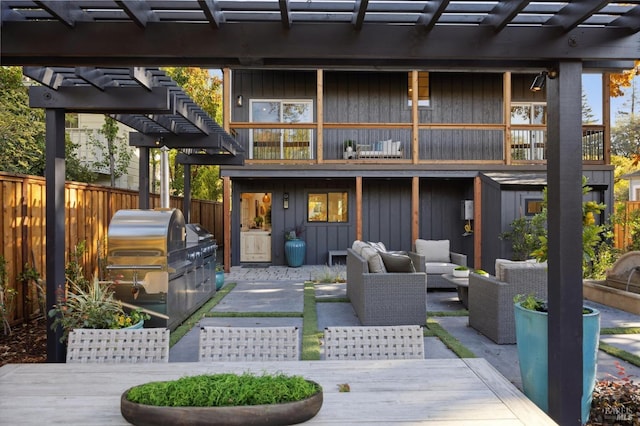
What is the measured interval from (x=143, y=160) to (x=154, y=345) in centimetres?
508

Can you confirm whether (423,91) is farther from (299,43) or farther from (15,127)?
(15,127)

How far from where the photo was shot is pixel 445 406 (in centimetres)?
172

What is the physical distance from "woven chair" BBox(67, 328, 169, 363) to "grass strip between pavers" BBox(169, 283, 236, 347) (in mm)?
2407

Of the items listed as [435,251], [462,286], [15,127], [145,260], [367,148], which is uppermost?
[15,127]

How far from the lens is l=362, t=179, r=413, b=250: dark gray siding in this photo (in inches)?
468

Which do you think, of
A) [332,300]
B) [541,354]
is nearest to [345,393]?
[541,354]

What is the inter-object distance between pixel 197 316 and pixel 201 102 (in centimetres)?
1120

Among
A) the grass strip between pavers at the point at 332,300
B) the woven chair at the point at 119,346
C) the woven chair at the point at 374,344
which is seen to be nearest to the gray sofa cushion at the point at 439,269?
the grass strip between pavers at the point at 332,300

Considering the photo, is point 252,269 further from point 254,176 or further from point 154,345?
point 154,345

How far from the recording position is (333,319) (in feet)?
19.4

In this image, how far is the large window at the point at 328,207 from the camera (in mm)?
11828

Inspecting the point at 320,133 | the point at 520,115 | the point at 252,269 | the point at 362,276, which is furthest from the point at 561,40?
the point at 520,115

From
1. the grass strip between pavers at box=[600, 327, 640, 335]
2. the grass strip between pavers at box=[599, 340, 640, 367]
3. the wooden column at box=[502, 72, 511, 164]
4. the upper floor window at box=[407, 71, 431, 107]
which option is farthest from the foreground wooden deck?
the upper floor window at box=[407, 71, 431, 107]

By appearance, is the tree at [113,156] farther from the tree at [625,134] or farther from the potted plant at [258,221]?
the tree at [625,134]
